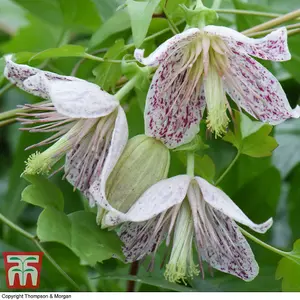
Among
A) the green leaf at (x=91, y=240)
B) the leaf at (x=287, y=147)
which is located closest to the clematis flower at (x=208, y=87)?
the green leaf at (x=91, y=240)

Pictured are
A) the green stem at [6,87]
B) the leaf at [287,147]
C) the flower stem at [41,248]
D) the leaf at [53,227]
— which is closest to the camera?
the leaf at [53,227]

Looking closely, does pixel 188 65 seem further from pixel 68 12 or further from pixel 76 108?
pixel 68 12

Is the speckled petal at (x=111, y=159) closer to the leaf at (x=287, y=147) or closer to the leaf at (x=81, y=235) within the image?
the leaf at (x=81, y=235)

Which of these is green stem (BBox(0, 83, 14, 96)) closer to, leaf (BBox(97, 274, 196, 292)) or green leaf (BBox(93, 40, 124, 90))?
green leaf (BBox(93, 40, 124, 90))

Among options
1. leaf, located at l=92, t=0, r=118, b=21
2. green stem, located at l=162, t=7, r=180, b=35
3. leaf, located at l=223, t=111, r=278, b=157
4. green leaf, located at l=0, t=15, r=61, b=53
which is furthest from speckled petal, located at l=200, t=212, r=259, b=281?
green leaf, located at l=0, t=15, r=61, b=53

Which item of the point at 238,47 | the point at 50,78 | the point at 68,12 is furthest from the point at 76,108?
the point at 68,12

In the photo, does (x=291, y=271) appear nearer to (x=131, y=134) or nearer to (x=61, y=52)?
(x=131, y=134)
